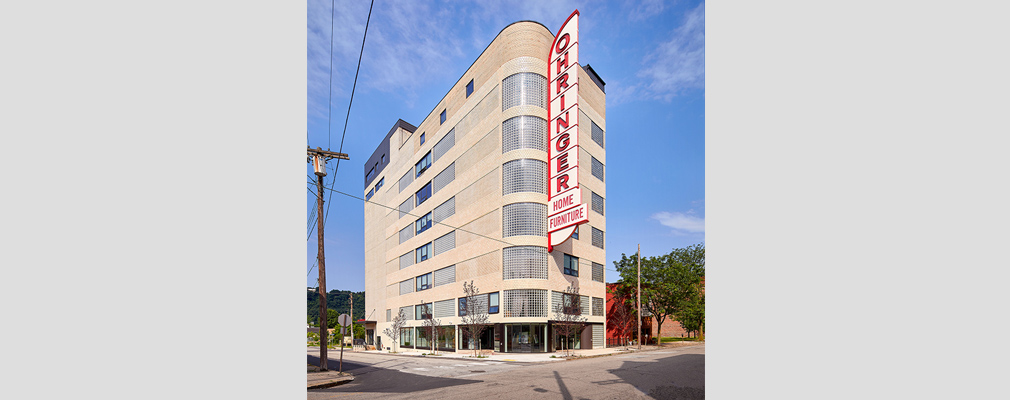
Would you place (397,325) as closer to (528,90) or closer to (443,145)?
(443,145)

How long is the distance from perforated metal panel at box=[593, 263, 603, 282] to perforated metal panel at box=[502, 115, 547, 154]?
41.7 feet

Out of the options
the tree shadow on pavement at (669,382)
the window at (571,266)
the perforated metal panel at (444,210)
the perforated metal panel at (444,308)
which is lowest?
the perforated metal panel at (444,308)

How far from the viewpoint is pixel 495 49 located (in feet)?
127

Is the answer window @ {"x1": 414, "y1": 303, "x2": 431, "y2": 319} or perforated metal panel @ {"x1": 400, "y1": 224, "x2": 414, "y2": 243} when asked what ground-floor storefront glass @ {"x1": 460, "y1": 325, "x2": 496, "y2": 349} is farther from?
perforated metal panel @ {"x1": 400, "y1": 224, "x2": 414, "y2": 243}

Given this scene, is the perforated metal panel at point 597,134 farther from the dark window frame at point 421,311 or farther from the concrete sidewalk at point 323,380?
the concrete sidewalk at point 323,380

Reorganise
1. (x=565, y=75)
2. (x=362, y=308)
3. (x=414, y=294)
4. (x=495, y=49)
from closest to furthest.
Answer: (x=565, y=75), (x=495, y=49), (x=414, y=294), (x=362, y=308)

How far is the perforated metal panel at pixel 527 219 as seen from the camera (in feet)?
118

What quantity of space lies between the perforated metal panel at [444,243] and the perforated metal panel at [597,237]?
13098mm

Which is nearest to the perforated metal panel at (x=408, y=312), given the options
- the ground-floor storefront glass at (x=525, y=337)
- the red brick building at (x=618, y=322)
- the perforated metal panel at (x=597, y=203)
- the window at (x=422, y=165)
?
the window at (x=422, y=165)

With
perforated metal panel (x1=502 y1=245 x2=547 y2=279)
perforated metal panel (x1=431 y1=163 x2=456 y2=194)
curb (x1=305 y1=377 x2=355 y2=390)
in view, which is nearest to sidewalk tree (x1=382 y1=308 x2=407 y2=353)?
perforated metal panel (x1=431 y1=163 x2=456 y2=194)

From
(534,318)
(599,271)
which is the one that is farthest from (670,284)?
(534,318)

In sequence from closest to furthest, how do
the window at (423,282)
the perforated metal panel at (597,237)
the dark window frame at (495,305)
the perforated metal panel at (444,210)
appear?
the dark window frame at (495,305) < the perforated metal panel at (597,237) < the perforated metal panel at (444,210) < the window at (423,282)

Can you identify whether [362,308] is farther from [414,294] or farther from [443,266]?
[443,266]

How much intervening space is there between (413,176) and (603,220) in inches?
889
